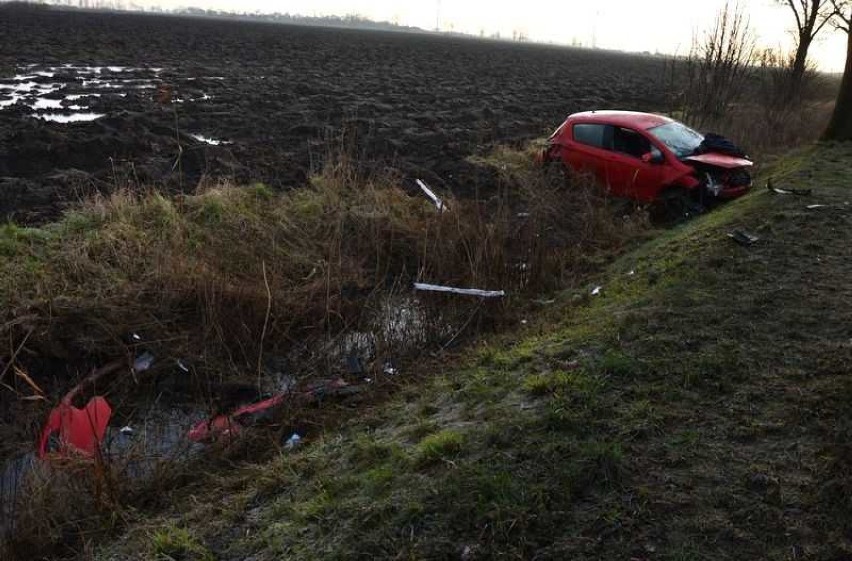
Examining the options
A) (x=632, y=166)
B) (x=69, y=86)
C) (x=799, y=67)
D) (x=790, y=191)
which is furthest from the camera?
(x=799, y=67)

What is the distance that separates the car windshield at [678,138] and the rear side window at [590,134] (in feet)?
2.89

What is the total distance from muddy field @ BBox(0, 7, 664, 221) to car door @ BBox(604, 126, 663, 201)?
95.3 inches

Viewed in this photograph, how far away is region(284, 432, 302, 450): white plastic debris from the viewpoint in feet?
17.1

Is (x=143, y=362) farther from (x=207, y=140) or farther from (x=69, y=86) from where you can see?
(x=69, y=86)

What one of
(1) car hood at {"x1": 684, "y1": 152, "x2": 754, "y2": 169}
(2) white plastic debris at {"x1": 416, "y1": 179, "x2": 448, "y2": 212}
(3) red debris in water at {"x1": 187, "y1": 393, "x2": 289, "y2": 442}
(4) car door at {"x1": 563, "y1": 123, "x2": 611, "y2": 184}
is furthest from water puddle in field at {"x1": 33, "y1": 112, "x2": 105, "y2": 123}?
(1) car hood at {"x1": 684, "y1": 152, "x2": 754, "y2": 169}

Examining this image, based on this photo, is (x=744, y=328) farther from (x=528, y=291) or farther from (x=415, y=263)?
(x=415, y=263)

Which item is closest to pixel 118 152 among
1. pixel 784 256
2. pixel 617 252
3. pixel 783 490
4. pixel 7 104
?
pixel 7 104

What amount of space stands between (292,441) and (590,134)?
8607 millimetres

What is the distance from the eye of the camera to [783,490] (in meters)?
3.41

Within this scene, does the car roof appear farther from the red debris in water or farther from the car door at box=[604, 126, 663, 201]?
the red debris in water

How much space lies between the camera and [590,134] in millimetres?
11859

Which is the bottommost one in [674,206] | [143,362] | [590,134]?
[143,362]

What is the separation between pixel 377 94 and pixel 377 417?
22030mm

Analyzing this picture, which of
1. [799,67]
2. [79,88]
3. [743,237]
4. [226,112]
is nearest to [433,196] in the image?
[743,237]
